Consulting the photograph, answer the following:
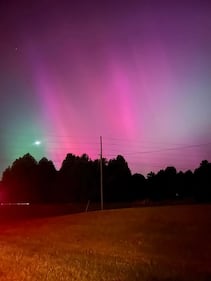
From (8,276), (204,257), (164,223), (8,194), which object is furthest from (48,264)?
(8,194)

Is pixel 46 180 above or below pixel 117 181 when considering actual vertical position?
above

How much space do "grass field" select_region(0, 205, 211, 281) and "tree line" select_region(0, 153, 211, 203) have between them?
89949 mm

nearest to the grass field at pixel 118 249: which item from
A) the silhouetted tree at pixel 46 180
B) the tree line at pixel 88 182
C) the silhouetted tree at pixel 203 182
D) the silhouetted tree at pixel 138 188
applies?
the silhouetted tree at pixel 203 182

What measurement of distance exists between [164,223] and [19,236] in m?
9.79

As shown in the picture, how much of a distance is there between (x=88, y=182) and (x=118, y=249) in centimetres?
11163

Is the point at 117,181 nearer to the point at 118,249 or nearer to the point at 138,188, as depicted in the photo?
the point at 138,188

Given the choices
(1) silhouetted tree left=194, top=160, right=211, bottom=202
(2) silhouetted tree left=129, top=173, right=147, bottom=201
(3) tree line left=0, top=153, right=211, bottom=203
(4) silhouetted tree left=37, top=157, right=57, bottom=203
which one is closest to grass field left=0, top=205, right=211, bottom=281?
(1) silhouetted tree left=194, top=160, right=211, bottom=202

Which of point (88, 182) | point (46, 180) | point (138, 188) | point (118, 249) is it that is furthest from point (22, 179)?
point (118, 249)

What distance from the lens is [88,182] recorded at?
447 feet

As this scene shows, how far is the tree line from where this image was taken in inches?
5399

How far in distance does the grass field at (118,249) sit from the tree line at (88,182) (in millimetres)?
89949

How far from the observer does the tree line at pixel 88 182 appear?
13712cm

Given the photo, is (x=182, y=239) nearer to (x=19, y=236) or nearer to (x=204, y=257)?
(x=204, y=257)

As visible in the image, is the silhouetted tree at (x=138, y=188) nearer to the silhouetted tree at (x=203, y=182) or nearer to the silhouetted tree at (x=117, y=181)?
the silhouetted tree at (x=117, y=181)
